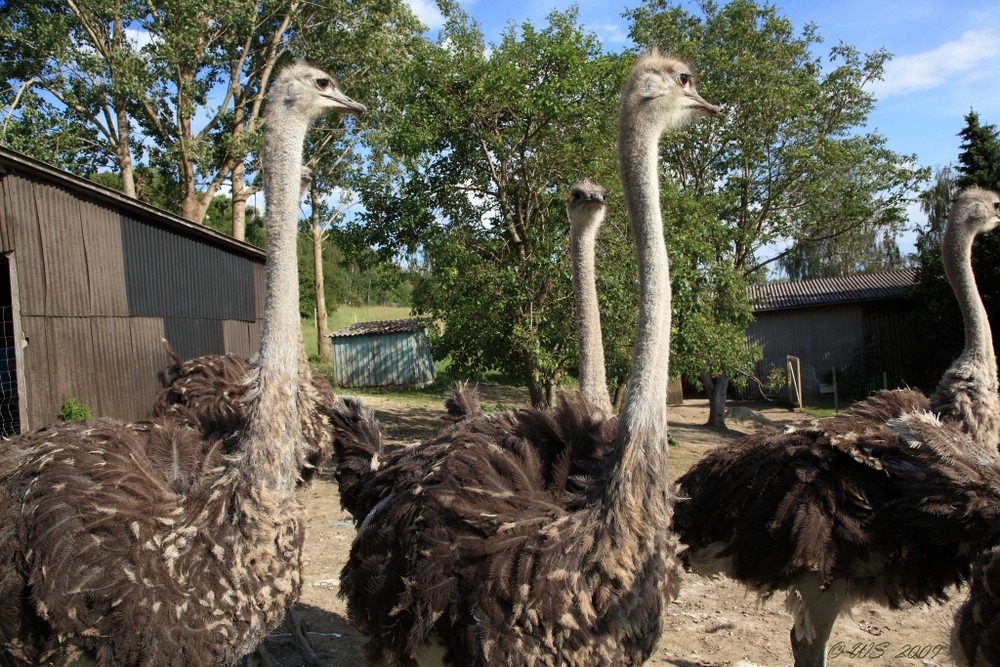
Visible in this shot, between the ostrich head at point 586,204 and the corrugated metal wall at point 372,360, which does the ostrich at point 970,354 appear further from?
the corrugated metal wall at point 372,360

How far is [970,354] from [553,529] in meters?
3.90

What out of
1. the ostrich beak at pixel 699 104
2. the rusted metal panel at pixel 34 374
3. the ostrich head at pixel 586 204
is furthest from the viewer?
the rusted metal panel at pixel 34 374

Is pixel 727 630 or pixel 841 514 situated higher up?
pixel 841 514

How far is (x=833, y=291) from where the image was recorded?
22531 millimetres

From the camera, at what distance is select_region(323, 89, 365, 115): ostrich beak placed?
3.44 meters

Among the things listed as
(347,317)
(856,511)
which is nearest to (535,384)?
(856,511)

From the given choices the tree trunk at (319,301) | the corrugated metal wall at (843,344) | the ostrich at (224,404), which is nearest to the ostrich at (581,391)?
the ostrich at (224,404)

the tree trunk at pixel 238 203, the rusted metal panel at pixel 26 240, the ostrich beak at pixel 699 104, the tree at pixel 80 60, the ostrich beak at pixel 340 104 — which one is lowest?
the ostrich beak at pixel 699 104

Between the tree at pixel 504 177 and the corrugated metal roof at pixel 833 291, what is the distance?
13901 millimetres

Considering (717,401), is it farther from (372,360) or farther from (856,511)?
(856,511)

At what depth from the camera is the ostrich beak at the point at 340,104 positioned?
136 inches

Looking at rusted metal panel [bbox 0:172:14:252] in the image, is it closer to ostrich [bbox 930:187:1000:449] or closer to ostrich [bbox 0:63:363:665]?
ostrich [bbox 0:63:363:665]

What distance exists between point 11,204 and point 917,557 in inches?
372

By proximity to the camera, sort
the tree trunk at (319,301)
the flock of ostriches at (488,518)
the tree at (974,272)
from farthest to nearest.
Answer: the tree trunk at (319,301)
the tree at (974,272)
the flock of ostriches at (488,518)
